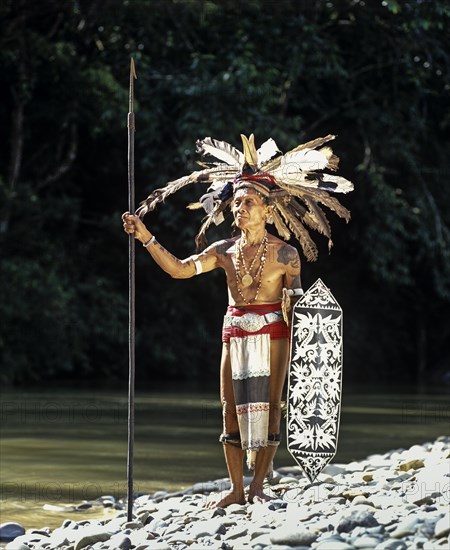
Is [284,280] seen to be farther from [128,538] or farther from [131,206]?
[128,538]

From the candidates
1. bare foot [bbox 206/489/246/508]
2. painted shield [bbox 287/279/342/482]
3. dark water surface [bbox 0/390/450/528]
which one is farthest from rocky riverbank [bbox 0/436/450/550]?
dark water surface [bbox 0/390/450/528]

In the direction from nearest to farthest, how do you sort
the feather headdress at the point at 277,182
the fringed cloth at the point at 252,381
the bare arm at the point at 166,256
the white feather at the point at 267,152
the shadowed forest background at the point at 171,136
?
the bare arm at the point at 166,256 → the fringed cloth at the point at 252,381 → the feather headdress at the point at 277,182 → the white feather at the point at 267,152 → the shadowed forest background at the point at 171,136

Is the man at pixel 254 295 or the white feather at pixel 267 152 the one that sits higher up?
the white feather at pixel 267 152

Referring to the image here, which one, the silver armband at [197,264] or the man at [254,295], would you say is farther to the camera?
the silver armband at [197,264]

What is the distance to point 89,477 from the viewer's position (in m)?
8.72

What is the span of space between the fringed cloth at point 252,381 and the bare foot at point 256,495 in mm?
131

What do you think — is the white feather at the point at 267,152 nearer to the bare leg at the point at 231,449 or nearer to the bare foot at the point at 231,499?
the bare leg at the point at 231,449

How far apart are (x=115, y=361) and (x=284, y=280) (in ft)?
55.1

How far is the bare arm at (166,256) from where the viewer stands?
19.5ft

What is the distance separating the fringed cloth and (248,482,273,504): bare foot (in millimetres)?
131

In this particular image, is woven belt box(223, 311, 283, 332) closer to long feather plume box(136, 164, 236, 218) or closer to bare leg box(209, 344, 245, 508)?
bare leg box(209, 344, 245, 508)

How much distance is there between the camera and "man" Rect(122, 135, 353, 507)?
6082 millimetres

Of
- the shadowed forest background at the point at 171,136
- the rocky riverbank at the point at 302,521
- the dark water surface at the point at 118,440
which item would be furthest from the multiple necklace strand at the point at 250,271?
the shadowed forest background at the point at 171,136

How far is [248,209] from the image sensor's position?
6211mm
